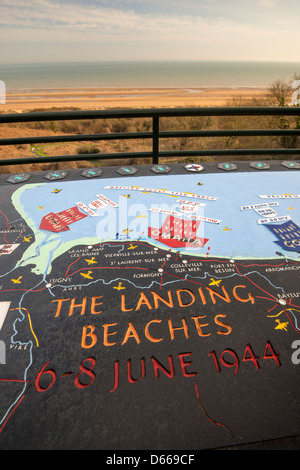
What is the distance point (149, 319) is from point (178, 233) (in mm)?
576

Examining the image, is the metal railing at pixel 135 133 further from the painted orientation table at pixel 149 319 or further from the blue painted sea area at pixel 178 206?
the painted orientation table at pixel 149 319

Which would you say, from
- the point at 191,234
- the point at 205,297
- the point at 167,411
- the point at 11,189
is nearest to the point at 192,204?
the point at 191,234

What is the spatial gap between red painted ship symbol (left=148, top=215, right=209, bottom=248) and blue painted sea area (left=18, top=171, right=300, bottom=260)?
3 centimetres

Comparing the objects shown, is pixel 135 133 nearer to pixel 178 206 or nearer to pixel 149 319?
pixel 178 206

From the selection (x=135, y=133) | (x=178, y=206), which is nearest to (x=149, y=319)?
(x=178, y=206)

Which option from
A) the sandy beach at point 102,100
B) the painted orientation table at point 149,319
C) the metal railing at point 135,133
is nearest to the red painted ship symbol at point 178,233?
the painted orientation table at point 149,319

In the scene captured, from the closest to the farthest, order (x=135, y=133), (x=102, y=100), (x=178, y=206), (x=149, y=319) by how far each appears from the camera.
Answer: (x=149, y=319), (x=178, y=206), (x=135, y=133), (x=102, y=100)

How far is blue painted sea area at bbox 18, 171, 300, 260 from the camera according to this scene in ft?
4.61

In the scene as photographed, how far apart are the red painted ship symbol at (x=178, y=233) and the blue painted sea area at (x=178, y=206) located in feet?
0.10

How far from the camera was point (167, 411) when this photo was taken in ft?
2.51

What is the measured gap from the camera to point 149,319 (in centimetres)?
103

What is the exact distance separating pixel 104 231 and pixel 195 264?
0.55 metres
